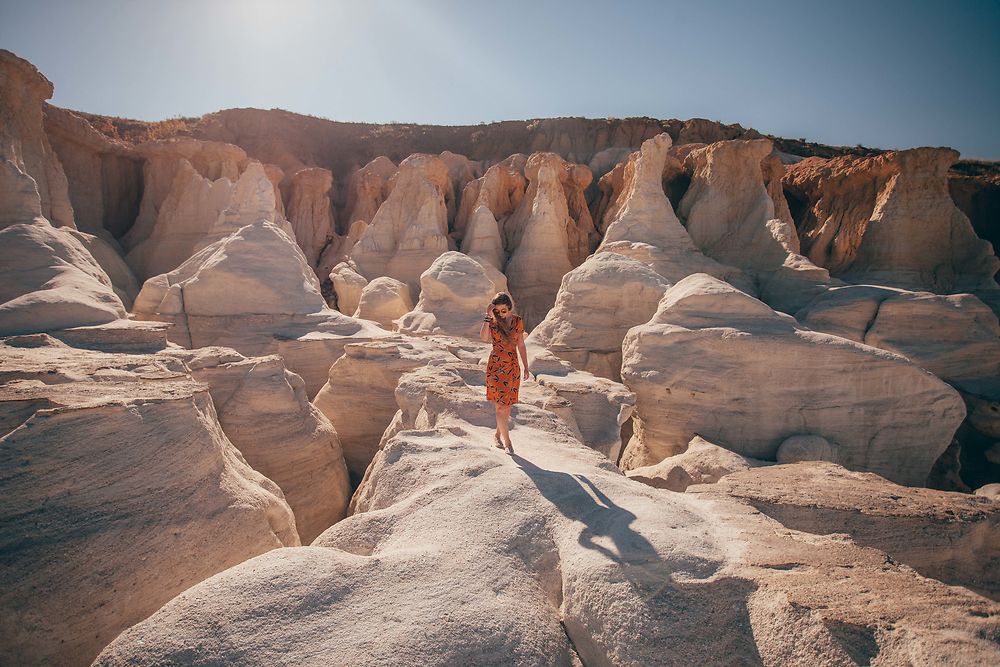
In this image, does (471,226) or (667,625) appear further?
(471,226)

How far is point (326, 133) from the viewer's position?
92.4ft

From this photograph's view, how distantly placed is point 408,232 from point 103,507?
14749 mm

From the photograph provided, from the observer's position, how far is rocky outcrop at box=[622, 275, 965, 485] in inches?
237

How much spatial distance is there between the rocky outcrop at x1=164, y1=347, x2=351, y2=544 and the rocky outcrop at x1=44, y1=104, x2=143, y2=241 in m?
14.4

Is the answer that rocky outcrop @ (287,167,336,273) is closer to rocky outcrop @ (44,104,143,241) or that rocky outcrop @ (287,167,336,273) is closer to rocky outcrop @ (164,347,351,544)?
rocky outcrop @ (44,104,143,241)

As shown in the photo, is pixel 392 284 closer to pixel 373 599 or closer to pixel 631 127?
pixel 373 599

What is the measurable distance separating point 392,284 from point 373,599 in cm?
1154

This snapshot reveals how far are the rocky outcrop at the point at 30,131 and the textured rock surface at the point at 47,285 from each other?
3.62 m

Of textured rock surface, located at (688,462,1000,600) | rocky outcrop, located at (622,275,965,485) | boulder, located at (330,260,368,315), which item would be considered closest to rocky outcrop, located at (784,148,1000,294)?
rocky outcrop, located at (622,275,965,485)

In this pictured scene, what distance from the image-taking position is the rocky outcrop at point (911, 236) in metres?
12.7

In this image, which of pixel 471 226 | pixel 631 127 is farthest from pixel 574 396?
pixel 631 127

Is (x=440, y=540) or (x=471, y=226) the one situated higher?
(x=471, y=226)

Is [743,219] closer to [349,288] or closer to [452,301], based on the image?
[452,301]

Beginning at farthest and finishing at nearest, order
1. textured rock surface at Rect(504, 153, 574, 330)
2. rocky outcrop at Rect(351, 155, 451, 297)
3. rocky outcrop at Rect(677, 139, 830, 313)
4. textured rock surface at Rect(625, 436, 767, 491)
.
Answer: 1. rocky outcrop at Rect(351, 155, 451, 297)
2. textured rock surface at Rect(504, 153, 574, 330)
3. rocky outcrop at Rect(677, 139, 830, 313)
4. textured rock surface at Rect(625, 436, 767, 491)
